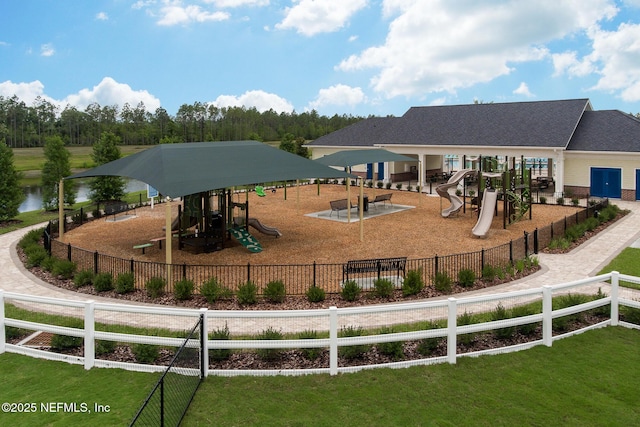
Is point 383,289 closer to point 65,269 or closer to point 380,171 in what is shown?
point 65,269

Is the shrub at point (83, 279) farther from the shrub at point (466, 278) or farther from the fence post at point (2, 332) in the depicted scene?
the shrub at point (466, 278)

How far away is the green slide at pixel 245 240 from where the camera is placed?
18.6 m

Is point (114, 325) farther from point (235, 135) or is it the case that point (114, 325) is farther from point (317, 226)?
point (235, 135)

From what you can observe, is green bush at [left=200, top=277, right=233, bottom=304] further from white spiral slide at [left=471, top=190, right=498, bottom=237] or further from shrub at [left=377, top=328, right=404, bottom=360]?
white spiral slide at [left=471, top=190, right=498, bottom=237]

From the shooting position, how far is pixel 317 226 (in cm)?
2389

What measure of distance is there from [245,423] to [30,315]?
8.08 metres

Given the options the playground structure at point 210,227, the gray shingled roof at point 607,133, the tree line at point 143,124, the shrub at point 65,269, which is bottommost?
the shrub at point 65,269

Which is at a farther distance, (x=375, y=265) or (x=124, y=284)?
(x=375, y=265)

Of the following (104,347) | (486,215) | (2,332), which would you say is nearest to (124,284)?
(2,332)

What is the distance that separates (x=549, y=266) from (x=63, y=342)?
14009 millimetres

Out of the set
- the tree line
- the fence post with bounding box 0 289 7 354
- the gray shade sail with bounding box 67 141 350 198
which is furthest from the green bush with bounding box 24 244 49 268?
the tree line

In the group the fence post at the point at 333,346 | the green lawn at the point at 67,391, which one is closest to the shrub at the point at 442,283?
the fence post at the point at 333,346

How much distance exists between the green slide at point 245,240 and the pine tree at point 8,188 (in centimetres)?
1509

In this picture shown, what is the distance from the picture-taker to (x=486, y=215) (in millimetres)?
22312
